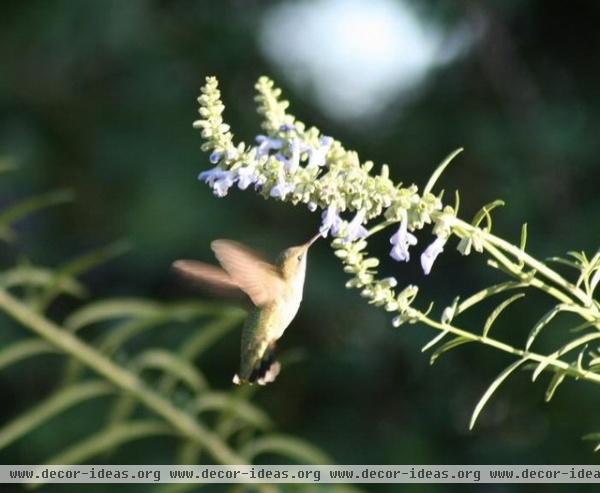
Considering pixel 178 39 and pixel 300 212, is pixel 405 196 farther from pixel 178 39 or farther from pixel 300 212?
pixel 178 39

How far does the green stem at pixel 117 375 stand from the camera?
1768 mm

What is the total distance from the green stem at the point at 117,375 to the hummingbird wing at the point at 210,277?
42 cm

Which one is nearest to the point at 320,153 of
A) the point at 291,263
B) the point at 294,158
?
the point at 294,158

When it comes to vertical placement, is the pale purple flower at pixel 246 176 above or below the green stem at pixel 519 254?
above

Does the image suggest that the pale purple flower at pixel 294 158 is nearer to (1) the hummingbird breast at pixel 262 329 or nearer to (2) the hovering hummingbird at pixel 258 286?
(2) the hovering hummingbird at pixel 258 286

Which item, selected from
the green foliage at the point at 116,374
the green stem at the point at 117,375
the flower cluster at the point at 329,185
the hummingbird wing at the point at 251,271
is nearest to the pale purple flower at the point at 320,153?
the flower cluster at the point at 329,185

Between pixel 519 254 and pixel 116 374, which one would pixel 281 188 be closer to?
pixel 519 254

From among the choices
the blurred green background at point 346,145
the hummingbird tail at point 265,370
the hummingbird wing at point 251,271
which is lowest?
the hummingbird tail at point 265,370

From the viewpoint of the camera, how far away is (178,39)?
4516 mm

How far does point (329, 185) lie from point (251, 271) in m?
0.38

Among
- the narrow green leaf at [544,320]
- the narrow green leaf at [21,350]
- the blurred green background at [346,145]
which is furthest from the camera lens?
the blurred green background at [346,145]

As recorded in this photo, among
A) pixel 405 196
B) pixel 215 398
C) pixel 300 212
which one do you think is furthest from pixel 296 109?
pixel 405 196

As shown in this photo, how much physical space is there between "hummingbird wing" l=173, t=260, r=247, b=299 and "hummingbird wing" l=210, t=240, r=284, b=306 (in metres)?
0.03

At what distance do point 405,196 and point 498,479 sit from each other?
9.34 ft
